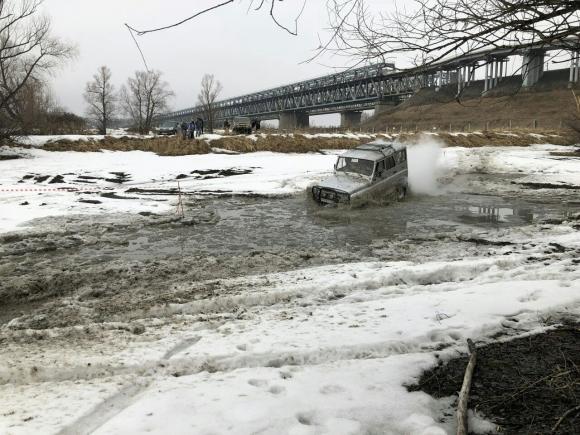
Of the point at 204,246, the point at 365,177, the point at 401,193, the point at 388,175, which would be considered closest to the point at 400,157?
the point at 388,175

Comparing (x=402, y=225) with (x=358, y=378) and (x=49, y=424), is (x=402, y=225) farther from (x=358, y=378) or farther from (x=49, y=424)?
(x=49, y=424)

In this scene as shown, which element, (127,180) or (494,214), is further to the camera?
(127,180)

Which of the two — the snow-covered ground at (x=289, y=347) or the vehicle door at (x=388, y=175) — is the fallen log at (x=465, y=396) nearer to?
the snow-covered ground at (x=289, y=347)

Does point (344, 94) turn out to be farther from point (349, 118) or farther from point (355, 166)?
point (355, 166)

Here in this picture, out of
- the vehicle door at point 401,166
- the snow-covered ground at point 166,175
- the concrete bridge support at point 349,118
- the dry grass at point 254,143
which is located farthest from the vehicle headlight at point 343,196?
the concrete bridge support at point 349,118

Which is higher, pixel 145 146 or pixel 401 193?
pixel 145 146

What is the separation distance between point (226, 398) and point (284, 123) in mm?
92395

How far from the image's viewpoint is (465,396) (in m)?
3.63

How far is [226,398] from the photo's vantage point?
381 cm

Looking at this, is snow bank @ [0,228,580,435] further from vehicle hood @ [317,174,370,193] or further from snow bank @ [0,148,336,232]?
snow bank @ [0,148,336,232]

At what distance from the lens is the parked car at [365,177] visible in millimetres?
14172

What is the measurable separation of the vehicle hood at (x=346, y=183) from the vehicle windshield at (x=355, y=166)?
251 mm

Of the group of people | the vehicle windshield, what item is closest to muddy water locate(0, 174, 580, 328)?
the vehicle windshield

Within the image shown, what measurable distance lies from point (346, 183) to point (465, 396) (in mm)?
11149
